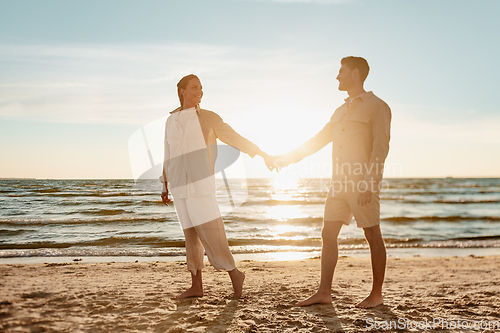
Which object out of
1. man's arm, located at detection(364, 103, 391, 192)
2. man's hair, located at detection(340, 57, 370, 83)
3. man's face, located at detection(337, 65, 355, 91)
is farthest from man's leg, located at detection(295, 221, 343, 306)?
man's hair, located at detection(340, 57, 370, 83)

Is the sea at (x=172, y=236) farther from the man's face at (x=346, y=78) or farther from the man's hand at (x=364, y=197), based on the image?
the man's hand at (x=364, y=197)

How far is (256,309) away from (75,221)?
1161cm

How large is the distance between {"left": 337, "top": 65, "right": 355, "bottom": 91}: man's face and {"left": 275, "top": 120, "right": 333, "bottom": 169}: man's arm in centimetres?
41

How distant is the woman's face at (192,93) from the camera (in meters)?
3.50

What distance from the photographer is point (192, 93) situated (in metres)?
3.50

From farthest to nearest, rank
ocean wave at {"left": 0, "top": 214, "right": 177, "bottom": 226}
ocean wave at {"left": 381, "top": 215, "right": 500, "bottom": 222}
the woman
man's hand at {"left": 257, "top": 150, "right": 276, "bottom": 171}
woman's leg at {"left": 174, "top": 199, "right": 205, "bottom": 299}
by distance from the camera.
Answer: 1. ocean wave at {"left": 381, "top": 215, "right": 500, "bottom": 222}
2. ocean wave at {"left": 0, "top": 214, "right": 177, "bottom": 226}
3. man's hand at {"left": 257, "top": 150, "right": 276, "bottom": 171}
4. woman's leg at {"left": 174, "top": 199, "right": 205, "bottom": 299}
5. the woman

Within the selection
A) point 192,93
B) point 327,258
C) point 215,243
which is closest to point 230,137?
point 192,93

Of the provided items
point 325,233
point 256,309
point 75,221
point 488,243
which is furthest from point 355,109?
point 75,221

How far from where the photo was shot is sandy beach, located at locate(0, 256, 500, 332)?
8.90 ft

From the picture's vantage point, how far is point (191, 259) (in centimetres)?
352

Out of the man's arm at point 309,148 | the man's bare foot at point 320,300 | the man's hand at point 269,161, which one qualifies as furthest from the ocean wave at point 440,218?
the man's bare foot at point 320,300

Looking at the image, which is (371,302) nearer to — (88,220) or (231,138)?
(231,138)

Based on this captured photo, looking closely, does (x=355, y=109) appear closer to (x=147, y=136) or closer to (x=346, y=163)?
(x=346, y=163)

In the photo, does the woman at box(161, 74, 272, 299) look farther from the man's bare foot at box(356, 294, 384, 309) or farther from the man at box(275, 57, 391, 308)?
the man's bare foot at box(356, 294, 384, 309)
